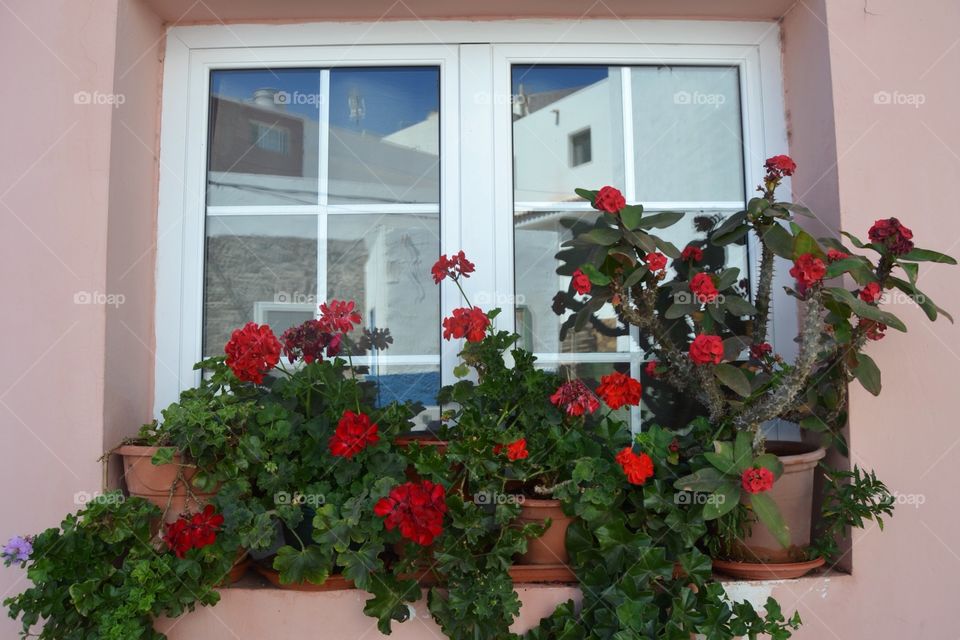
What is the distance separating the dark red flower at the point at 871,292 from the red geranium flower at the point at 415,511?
113 cm

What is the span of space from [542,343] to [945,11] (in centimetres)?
147

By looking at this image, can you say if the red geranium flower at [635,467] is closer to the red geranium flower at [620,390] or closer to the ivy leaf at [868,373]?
the red geranium flower at [620,390]

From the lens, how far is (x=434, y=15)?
6.95 feet

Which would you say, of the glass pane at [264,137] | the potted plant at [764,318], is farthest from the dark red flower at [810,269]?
the glass pane at [264,137]

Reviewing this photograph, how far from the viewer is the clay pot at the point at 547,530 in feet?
5.51

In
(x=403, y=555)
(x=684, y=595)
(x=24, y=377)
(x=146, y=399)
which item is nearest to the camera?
(x=684, y=595)

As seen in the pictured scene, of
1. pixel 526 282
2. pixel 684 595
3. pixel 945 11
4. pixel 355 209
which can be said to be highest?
pixel 945 11

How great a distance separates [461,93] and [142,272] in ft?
3.61

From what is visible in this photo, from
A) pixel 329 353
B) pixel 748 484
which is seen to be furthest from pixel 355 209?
pixel 748 484

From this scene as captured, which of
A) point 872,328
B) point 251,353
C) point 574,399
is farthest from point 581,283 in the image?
point 251,353

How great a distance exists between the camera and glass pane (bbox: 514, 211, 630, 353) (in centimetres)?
212

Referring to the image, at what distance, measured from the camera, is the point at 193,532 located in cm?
160

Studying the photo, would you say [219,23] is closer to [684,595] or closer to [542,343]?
[542,343]

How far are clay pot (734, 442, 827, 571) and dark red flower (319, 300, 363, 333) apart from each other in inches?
45.9
